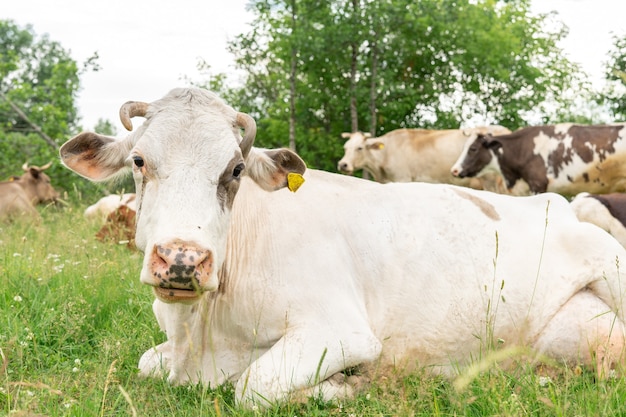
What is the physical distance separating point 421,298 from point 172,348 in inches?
61.0

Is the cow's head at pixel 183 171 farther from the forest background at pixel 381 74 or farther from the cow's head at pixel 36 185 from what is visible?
the forest background at pixel 381 74

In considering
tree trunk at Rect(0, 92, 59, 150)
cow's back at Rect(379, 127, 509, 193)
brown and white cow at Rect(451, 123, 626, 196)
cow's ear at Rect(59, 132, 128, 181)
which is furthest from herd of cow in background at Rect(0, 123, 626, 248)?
cow's ear at Rect(59, 132, 128, 181)

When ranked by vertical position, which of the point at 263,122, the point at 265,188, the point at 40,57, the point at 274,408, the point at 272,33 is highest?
the point at 40,57

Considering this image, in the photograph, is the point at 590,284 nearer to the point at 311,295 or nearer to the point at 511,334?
the point at 511,334

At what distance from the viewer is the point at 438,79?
2941cm

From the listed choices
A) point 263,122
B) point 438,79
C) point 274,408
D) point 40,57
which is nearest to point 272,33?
point 263,122

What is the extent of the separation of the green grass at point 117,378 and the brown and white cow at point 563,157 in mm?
10336

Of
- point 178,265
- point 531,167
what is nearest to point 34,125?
point 531,167

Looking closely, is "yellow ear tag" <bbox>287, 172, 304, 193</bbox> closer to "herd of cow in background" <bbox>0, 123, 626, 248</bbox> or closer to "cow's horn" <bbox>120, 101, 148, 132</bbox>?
"cow's horn" <bbox>120, 101, 148, 132</bbox>

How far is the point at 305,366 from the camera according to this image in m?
3.60

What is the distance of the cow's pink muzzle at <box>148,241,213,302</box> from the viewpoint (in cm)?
309

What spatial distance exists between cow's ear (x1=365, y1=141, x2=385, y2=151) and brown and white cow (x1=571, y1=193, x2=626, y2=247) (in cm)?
1143

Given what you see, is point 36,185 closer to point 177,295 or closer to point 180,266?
point 177,295

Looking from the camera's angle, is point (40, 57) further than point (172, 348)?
Yes
